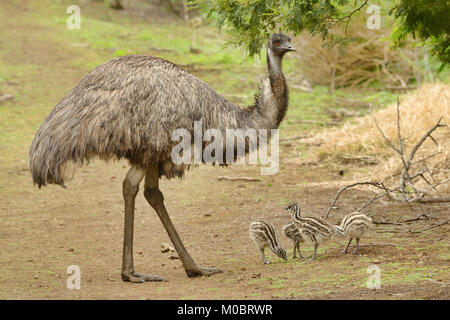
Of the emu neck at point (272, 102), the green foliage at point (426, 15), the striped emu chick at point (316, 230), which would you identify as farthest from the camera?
the emu neck at point (272, 102)

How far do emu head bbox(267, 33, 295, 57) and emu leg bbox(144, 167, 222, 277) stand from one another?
4.89 ft

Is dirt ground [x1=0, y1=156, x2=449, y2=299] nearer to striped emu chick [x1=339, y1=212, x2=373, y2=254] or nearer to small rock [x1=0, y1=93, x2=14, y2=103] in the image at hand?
striped emu chick [x1=339, y1=212, x2=373, y2=254]

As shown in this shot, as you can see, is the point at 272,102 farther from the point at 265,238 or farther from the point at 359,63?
the point at 359,63

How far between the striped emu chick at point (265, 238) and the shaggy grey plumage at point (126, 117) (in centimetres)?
84

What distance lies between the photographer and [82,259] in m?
7.01

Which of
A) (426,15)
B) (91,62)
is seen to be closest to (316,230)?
(426,15)

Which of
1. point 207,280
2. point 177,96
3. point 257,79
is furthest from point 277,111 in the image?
point 257,79

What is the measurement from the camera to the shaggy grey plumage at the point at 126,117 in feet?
19.5

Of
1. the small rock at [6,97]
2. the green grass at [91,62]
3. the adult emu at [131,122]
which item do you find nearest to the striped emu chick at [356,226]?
the adult emu at [131,122]

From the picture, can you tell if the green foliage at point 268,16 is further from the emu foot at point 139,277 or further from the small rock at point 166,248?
the emu foot at point 139,277

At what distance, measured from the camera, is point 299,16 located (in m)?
6.32

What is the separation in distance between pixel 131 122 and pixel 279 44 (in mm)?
1629

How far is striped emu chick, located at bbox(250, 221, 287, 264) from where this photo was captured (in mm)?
6488

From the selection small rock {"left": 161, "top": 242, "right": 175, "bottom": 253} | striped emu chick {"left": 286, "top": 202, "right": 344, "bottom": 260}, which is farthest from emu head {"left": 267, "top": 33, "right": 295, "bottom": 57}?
small rock {"left": 161, "top": 242, "right": 175, "bottom": 253}
